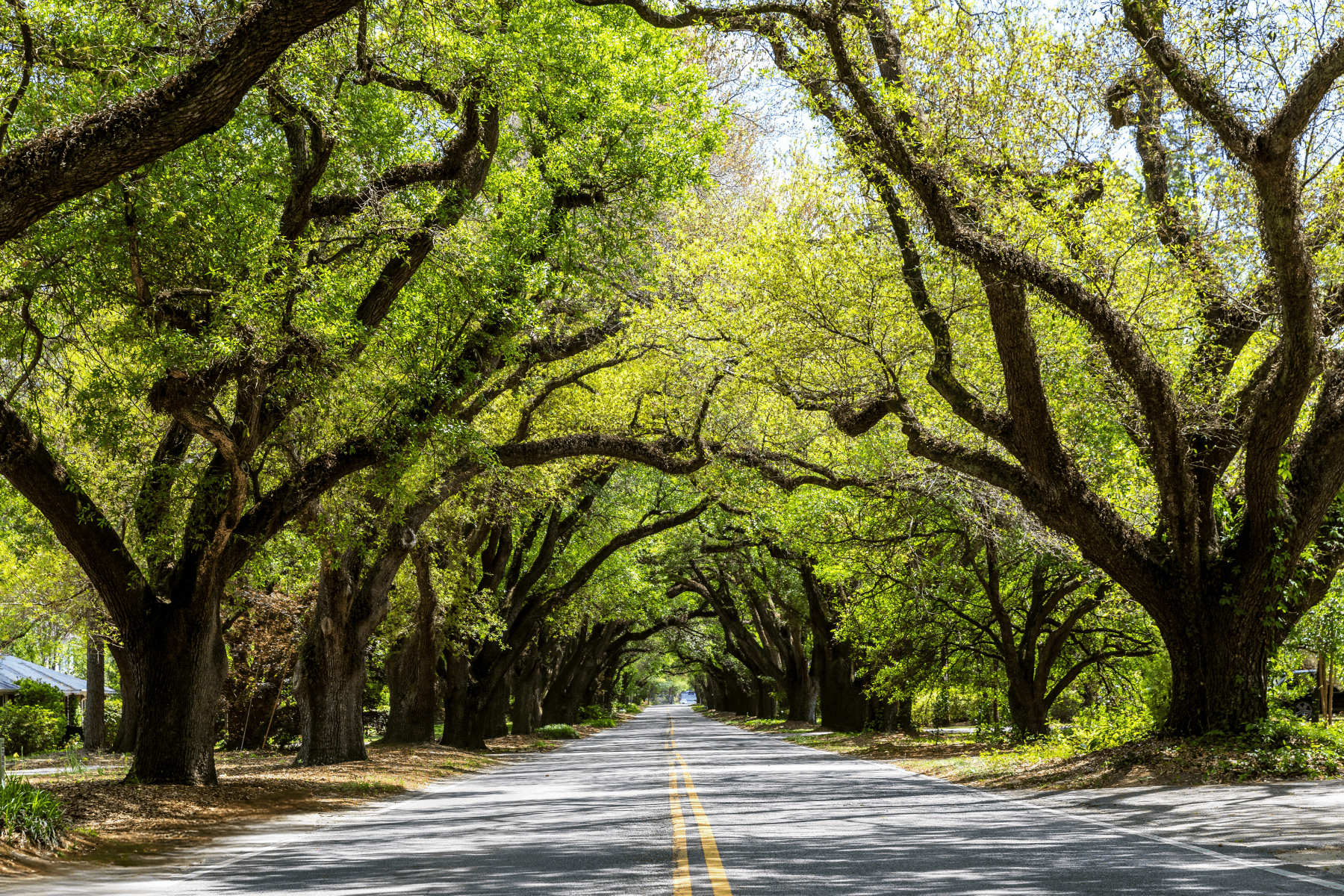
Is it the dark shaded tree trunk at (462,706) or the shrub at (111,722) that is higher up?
the dark shaded tree trunk at (462,706)

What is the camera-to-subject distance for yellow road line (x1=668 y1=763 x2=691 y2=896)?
7.13m

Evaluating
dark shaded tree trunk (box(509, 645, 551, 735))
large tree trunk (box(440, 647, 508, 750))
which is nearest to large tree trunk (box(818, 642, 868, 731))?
dark shaded tree trunk (box(509, 645, 551, 735))

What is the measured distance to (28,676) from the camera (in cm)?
4109

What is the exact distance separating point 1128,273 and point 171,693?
45.6 feet

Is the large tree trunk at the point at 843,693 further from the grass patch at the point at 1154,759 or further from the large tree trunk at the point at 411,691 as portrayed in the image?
the grass patch at the point at 1154,759

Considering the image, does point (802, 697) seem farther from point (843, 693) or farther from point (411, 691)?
point (411, 691)

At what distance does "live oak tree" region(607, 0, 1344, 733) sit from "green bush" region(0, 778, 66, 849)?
35.1ft

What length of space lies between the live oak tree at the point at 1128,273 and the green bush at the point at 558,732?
2728 cm

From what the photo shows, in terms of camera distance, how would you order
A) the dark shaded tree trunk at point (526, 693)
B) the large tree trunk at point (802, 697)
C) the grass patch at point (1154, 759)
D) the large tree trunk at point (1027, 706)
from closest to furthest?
1. the grass patch at point (1154, 759)
2. the large tree trunk at point (1027, 706)
3. the dark shaded tree trunk at point (526, 693)
4. the large tree trunk at point (802, 697)

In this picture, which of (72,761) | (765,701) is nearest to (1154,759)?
(72,761)

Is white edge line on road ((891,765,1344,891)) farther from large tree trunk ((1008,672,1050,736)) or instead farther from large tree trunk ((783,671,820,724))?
large tree trunk ((783,671,820,724))

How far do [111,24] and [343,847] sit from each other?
7.92 m

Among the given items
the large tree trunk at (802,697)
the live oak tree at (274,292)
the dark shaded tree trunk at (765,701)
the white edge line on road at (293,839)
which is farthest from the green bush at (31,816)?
the dark shaded tree trunk at (765,701)

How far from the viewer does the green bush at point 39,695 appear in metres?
36.6
